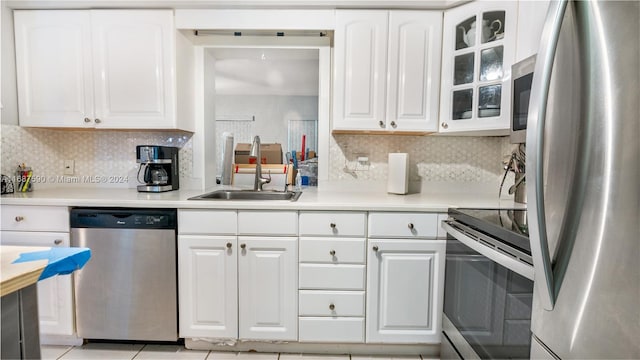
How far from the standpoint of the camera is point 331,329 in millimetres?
1691

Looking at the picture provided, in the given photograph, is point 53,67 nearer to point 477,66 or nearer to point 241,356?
point 241,356

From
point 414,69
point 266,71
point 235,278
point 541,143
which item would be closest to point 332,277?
point 235,278

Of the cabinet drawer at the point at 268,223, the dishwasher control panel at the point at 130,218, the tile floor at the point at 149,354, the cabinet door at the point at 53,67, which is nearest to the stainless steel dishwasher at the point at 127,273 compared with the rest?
the dishwasher control panel at the point at 130,218

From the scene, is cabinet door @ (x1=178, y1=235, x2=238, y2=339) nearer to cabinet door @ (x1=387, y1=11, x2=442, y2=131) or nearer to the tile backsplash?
the tile backsplash

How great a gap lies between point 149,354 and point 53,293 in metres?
0.64

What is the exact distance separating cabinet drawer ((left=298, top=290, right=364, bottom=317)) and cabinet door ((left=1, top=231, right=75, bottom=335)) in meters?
1.32

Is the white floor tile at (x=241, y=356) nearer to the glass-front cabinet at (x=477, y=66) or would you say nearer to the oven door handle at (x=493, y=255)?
the oven door handle at (x=493, y=255)

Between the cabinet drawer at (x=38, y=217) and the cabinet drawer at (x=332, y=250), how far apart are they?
1.35m

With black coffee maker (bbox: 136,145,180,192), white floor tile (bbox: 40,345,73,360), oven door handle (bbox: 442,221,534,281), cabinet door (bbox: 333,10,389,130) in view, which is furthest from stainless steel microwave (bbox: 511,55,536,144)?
white floor tile (bbox: 40,345,73,360)

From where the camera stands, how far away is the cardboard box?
245cm

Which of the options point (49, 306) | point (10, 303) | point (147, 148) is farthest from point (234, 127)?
point (10, 303)

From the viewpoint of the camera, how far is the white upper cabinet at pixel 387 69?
1.89m

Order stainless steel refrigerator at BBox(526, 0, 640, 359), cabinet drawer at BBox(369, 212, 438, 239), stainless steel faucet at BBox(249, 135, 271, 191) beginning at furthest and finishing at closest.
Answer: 1. stainless steel faucet at BBox(249, 135, 271, 191)
2. cabinet drawer at BBox(369, 212, 438, 239)
3. stainless steel refrigerator at BBox(526, 0, 640, 359)

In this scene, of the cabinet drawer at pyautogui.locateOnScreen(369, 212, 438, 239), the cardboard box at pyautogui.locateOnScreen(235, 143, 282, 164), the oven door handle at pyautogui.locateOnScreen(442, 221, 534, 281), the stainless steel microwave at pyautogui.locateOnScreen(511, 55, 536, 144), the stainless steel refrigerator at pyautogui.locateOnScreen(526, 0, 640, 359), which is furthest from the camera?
the cardboard box at pyautogui.locateOnScreen(235, 143, 282, 164)
